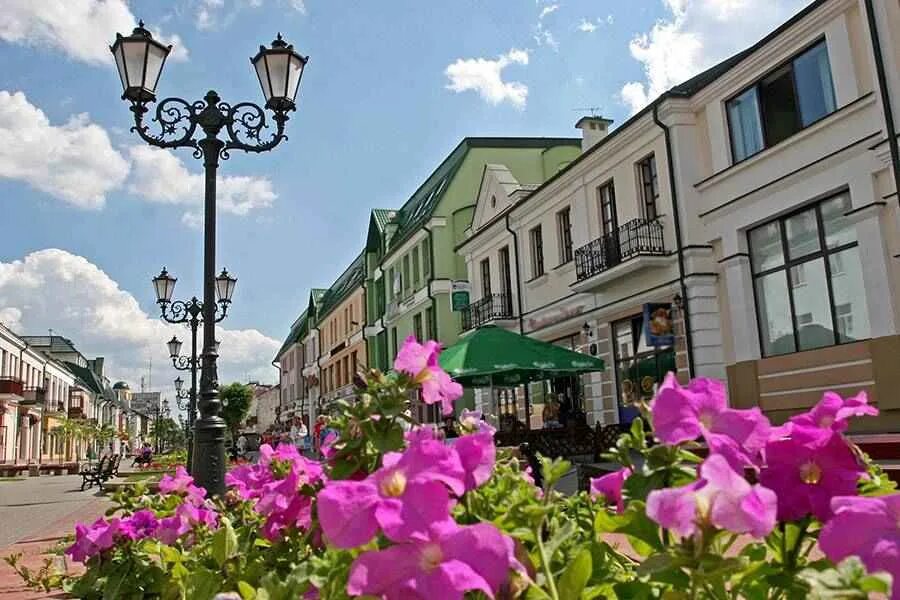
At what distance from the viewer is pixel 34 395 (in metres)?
55.8

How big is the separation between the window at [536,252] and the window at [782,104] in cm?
758

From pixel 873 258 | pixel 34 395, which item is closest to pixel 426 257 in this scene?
pixel 873 258

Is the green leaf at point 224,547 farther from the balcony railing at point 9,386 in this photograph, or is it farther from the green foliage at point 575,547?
the balcony railing at point 9,386

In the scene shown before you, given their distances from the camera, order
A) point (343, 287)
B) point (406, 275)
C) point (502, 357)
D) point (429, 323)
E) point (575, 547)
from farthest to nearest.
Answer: point (343, 287) → point (406, 275) → point (429, 323) → point (502, 357) → point (575, 547)

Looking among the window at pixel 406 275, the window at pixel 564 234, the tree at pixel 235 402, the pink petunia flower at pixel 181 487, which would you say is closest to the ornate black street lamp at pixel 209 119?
the pink petunia flower at pixel 181 487

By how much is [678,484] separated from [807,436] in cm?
20

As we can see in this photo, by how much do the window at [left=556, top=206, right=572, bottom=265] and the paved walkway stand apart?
12045 mm

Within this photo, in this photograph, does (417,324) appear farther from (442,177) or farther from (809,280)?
(809,280)

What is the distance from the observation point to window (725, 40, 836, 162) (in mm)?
12250

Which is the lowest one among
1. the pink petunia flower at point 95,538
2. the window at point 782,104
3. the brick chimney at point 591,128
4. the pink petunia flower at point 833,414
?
the pink petunia flower at point 95,538

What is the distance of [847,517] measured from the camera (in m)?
0.84

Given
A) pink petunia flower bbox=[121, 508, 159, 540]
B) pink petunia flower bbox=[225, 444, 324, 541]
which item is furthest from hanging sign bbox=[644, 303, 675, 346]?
pink petunia flower bbox=[225, 444, 324, 541]

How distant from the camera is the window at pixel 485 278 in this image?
24.4 metres

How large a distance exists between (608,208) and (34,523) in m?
13.0
